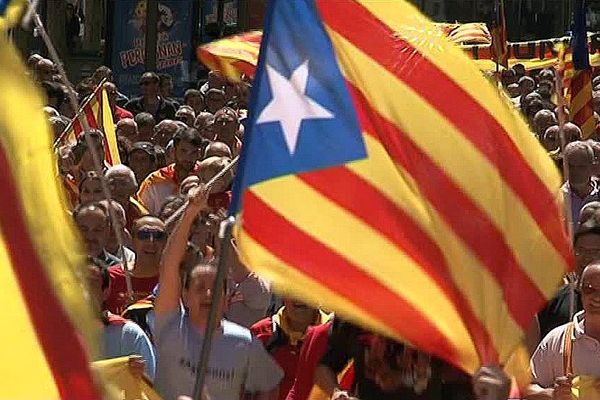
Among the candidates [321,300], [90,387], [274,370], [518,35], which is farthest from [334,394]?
[518,35]

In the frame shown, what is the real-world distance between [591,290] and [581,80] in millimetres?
5524

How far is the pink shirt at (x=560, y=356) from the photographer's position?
6117mm

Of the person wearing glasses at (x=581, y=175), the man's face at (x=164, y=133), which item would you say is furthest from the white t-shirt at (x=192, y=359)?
the man's face at (x=164, y=133)

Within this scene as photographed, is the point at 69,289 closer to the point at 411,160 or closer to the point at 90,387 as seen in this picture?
the point at 90,387

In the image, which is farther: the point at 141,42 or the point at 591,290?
the point at 141,42

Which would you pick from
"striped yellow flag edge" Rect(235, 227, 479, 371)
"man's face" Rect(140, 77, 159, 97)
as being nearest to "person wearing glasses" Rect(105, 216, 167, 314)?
"striped yellow flag edge" Rect(235, 227, 479, 371)

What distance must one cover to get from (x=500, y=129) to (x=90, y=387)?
1902 mm

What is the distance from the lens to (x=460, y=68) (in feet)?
18.1

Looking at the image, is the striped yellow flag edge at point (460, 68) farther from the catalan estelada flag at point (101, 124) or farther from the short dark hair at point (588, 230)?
the catalan estelada flag at point (101, 124)

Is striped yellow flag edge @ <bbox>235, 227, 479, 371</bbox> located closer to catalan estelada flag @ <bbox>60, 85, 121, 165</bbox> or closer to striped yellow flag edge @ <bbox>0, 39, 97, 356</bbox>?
striped yellow flag edge @ <bbox>0, 39, 97, 356</bbox>

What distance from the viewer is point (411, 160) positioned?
5.37 meters

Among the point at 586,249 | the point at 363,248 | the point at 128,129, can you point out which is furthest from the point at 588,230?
the point at 128,129

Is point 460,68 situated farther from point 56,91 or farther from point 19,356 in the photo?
point 56,91

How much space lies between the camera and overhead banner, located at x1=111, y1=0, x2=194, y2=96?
20344 mm
